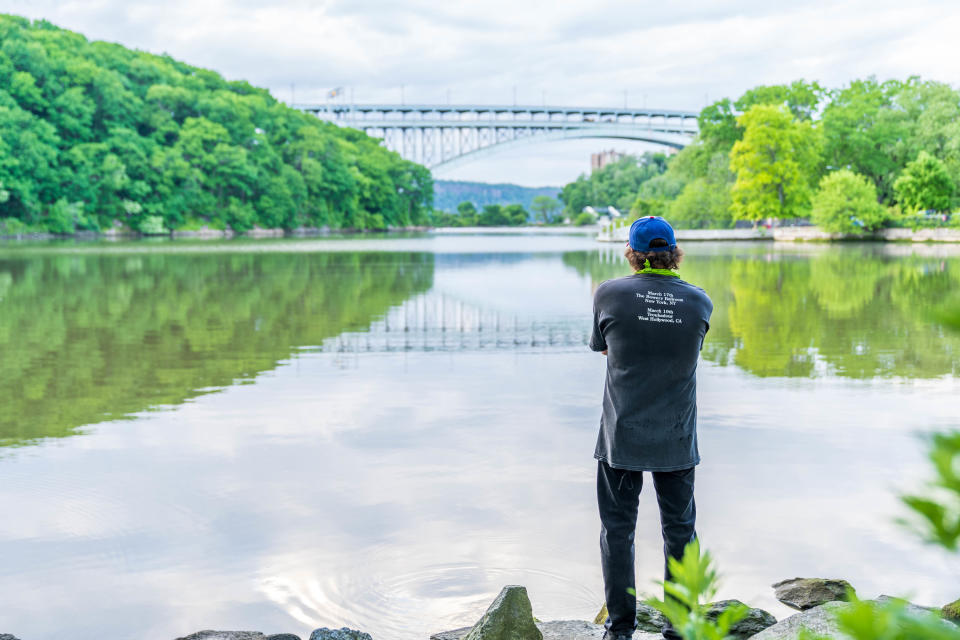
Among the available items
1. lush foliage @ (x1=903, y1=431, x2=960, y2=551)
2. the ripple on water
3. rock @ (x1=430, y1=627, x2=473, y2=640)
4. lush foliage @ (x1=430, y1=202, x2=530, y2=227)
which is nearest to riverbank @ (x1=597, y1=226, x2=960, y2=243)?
the ripple on water

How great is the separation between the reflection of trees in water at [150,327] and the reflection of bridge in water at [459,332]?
0.50 m

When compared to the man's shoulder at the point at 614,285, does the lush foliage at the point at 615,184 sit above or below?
above

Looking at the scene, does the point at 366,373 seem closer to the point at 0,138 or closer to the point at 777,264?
the point at 777,264

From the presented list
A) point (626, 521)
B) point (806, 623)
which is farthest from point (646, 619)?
point (806, 623)

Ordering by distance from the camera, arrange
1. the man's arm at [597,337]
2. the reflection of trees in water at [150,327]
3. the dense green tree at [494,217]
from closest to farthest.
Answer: the man's arm at [597,337] < the reflection of trees in water at [150,327] < the dense green tree at [494,217]

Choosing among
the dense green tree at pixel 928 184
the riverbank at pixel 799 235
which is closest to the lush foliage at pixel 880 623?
the riverbank at pixel 799 235

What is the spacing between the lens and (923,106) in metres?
62.3

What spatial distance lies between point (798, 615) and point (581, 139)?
99.8 meters

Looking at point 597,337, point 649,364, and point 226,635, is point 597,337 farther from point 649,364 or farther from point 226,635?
point 226,635

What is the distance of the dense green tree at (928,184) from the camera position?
5219cm

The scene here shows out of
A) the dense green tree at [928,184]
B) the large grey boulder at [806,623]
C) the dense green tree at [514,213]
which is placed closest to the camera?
the large grey boulder at [806,623]

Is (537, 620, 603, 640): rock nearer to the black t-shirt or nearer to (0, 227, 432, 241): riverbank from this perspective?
the black t-shirt

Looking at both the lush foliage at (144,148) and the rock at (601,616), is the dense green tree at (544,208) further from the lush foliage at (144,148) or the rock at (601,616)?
the rock at (601,616)

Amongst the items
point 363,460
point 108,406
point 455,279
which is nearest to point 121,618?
point 363,460
